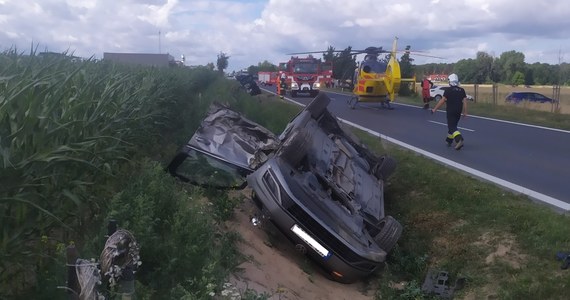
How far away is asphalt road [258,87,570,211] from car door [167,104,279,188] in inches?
154

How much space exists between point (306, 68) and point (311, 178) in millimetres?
36014

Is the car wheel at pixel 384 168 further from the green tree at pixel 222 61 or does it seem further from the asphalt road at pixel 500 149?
the green tree at pixel 222 61

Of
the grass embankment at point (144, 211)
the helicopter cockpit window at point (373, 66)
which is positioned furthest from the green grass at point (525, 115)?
the grass embankment at point (144, 211)

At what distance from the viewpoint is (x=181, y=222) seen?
221 inches

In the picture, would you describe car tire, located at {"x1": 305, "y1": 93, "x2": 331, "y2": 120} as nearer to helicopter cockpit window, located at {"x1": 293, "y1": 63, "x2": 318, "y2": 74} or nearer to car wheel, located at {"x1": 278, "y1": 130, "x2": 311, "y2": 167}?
car wheel, located at {"x1": 278, "y1": 130, "x2": 311, "y2": 167}

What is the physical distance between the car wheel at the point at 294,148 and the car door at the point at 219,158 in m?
0.38

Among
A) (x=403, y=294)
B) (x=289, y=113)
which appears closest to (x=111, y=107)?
(x=403, y=294)

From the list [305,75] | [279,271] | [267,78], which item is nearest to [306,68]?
[305,75]

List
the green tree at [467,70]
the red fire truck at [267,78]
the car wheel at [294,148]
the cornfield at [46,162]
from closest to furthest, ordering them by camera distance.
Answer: the cornfield at [46,162], the car wheel at [294,148], the green tree at [467,70], the red fire truck at [267,78]

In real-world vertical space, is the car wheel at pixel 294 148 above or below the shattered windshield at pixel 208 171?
above

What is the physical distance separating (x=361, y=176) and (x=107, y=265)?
21.2 ft

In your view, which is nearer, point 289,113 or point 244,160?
point 244,160

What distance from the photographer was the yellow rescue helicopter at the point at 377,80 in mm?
29797

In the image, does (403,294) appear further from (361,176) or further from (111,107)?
(111,107)
